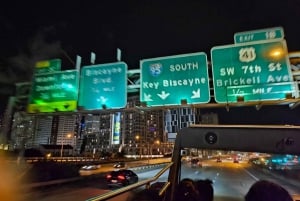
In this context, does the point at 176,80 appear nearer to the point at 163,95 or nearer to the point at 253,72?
the point at 163,95

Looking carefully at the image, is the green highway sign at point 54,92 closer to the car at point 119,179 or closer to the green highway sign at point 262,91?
the green highway sign at point 262,91

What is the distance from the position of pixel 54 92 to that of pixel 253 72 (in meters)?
9.85

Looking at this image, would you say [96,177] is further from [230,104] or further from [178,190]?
[178,190]

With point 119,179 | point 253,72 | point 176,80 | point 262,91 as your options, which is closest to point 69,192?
point 119,179

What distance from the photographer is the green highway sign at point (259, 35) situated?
37.6ft

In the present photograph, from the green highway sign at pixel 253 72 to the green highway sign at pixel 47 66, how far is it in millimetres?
8394

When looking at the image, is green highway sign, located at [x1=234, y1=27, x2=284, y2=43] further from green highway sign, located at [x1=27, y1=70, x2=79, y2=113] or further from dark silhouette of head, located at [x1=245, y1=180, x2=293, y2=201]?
dark silhouette of head, located at [x1=245, y1=180, x2=293, y2=201]

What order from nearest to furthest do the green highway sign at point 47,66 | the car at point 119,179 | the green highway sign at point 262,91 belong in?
the green highway sign at point 262,91
the green highway sign at point 47,66
the car at point 119,179

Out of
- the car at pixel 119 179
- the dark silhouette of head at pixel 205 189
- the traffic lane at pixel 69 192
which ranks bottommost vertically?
the traffic lane at pixel 69 192

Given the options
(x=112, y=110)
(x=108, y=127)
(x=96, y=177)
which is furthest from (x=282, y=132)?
(x=108, y=127)

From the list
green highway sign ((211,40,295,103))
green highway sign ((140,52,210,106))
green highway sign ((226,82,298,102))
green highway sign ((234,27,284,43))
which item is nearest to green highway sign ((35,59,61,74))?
green highway sign ((140,52,210,106))

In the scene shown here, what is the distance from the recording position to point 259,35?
11.6 meters

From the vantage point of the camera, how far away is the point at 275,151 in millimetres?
3217

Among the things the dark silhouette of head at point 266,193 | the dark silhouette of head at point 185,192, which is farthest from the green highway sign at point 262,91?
the dark silhouette of head at point 266,193
